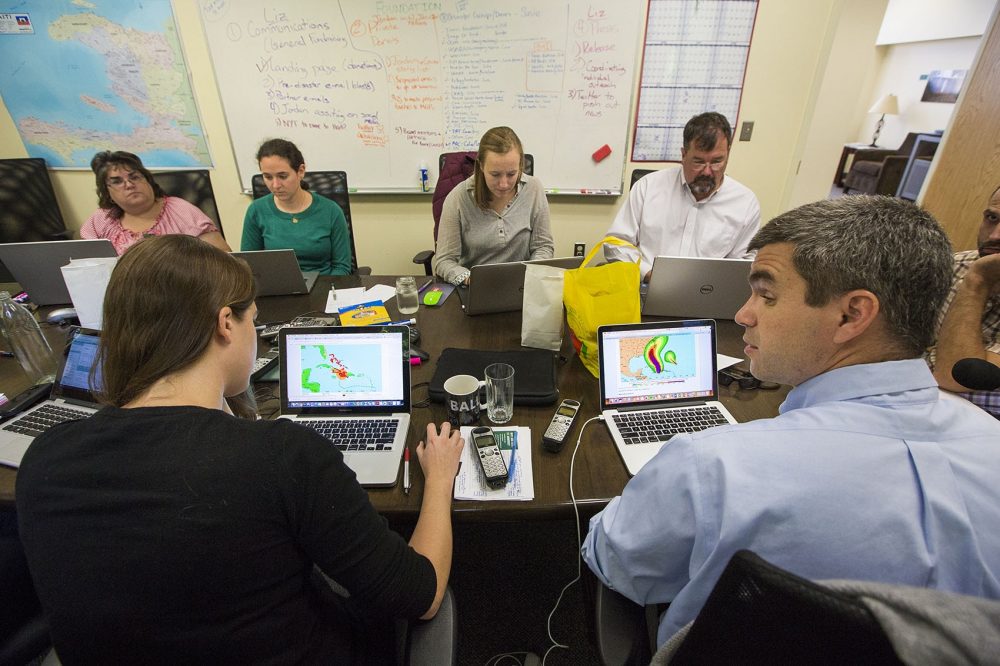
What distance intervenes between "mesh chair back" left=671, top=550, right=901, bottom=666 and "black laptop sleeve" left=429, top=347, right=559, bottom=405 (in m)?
0.76

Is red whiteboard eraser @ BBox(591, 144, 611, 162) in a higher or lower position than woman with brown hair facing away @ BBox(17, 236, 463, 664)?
higher

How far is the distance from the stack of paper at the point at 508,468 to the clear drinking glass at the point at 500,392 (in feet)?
0.16

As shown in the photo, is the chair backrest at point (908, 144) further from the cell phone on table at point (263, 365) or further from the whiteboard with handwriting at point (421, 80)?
the cell phone on table at point (263, 365)

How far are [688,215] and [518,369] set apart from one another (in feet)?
4.64

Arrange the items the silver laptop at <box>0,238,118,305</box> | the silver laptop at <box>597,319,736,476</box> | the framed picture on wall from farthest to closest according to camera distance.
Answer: the framed picture on wall < the silver laptop at <box>0,238,118,305</box> < the silver laptop at <box>597,319,736,476</box>

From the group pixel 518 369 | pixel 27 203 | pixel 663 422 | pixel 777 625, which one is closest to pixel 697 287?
pixel 663 422

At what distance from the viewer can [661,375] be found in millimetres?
1222

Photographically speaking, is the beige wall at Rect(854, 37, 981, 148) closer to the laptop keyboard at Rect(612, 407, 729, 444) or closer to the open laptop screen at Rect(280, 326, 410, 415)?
the laptop keyboard at Rect(612, 407, 729, 444)

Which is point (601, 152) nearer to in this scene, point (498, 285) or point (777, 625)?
point (498, 285)

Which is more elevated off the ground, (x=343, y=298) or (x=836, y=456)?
(x=836, y=456)

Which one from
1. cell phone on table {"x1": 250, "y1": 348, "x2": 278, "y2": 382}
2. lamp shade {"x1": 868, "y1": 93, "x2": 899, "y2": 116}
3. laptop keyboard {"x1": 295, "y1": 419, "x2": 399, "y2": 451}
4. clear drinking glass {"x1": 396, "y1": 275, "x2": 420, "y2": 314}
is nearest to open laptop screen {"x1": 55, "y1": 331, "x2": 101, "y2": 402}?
cell phone on table {"x1": 250, "y1": 348, "x2": 278, "y2": 382}

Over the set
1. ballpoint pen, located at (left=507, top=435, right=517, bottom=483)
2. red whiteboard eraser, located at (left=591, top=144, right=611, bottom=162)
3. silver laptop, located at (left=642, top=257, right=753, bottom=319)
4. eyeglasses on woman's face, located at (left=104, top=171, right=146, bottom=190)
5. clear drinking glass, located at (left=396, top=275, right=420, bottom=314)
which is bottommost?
ballpoint pen, located at (left=507, top=435, right=517, bottom=483)

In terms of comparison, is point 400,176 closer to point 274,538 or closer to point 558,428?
point 558,428

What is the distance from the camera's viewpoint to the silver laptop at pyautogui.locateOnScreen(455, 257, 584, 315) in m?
1.59
